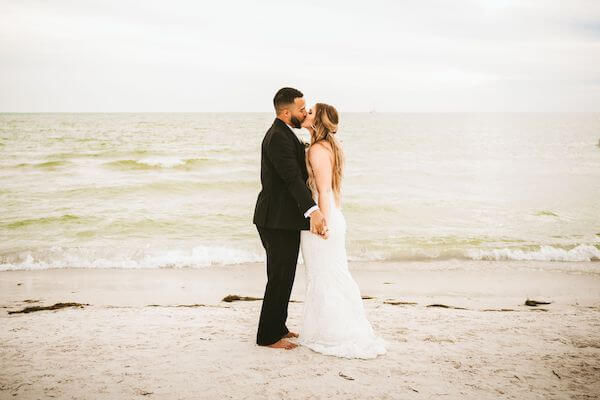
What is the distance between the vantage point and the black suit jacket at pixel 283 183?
384 centimetres

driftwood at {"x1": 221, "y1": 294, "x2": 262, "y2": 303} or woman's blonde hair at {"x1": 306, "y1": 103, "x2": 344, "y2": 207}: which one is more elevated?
woman's blonde hair at {"x1": 306, "y1": 103, "x2": 344, "y2": 207}

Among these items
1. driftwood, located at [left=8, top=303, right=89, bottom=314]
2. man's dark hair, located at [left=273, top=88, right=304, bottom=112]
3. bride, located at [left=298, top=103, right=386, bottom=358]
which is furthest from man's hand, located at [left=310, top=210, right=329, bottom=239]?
driftwood, located at [left=8, top=303, right=89, bottom=314]

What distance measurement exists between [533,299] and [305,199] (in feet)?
17.4

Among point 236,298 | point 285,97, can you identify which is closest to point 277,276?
point 285,97

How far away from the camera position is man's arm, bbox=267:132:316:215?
3834mm

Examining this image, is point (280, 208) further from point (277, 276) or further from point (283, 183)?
point (277, 276)

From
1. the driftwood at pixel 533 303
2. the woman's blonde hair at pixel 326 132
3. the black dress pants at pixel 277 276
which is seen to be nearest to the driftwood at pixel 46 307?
the black dress pants at pixel 277 276

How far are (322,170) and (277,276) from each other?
1.09 metres

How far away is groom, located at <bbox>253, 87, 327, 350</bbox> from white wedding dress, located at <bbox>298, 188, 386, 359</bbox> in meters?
0.19

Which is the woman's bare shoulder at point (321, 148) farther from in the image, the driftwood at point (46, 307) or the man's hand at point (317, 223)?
the driftwood at point (46, 307)

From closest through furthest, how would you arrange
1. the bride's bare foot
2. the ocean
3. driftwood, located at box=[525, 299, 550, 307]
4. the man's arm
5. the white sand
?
the white sand → the man's arm → the bride's bare foot → driftwood, located at box=[525, 299, 550, 307] → the ocean

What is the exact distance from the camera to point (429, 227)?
1282 centimetres

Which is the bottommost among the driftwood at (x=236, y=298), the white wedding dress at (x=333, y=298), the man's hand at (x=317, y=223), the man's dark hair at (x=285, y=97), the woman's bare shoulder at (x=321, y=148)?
the driftwood at (x=236, y=298)

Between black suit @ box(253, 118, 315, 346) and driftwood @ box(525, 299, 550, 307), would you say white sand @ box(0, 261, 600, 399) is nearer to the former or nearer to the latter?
driftwood @ box(525, 299, 550, 307)
